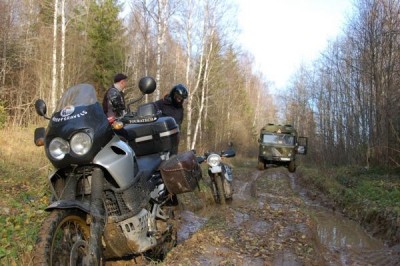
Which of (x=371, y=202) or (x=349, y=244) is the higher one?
(x=371, y=202)

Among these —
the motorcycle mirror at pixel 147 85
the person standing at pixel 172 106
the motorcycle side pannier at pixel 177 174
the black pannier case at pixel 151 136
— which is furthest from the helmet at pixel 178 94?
the motorcycle mirror at pixel 147 85

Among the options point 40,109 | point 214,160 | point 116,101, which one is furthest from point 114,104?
point 214,160

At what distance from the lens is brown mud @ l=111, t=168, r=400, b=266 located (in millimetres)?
4953

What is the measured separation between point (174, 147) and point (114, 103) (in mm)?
1170

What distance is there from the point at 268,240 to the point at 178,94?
95.1 inches

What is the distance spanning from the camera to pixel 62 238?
127 inches

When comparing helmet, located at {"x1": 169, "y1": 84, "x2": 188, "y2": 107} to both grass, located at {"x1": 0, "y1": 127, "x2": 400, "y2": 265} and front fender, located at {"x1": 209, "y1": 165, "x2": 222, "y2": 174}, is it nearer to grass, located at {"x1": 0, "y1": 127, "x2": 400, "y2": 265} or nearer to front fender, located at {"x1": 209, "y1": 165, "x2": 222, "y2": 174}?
front fender, located at {"x1": 209, "y1": 165, "x2": 222, "y2": 174}

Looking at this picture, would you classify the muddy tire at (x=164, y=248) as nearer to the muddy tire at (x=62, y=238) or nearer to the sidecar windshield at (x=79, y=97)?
the muddy tire at (x=62, y=238)

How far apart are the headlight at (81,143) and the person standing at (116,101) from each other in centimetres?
69

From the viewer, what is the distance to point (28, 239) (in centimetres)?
417

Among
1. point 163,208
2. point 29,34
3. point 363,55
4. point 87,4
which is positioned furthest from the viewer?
point 87,4

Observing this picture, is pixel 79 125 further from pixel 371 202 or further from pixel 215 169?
pixel 371 202

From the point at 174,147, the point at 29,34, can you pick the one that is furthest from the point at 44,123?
the point at 174,147

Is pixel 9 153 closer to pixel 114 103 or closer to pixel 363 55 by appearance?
pixel 114 103
